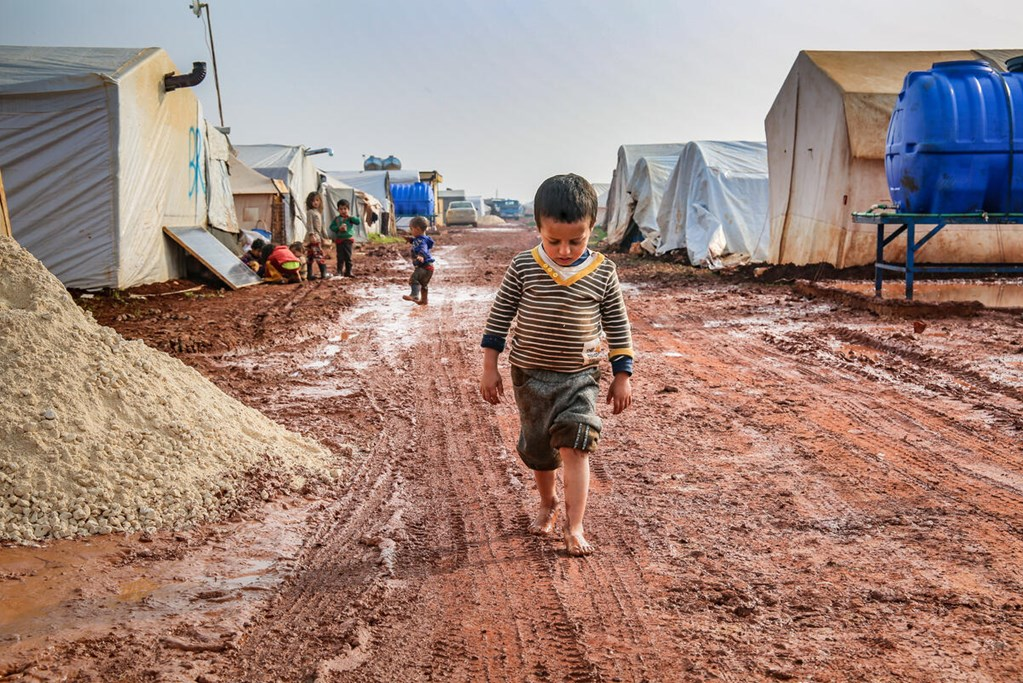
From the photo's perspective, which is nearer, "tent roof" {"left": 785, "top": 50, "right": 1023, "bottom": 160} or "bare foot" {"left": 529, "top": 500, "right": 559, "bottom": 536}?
"bare foot" {"left": 529, "top": 500, "right": 559, "bottom": 536}

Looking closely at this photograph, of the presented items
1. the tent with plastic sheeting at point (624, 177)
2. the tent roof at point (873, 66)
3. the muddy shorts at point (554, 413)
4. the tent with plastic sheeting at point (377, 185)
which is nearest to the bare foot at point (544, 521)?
the muddy shorts at point (554, 413)

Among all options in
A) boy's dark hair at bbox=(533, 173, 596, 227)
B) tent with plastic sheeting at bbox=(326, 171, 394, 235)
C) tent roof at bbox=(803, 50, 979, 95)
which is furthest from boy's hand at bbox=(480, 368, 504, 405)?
tent with plastic sheeting at bbox=(326, 171, 394, 235)

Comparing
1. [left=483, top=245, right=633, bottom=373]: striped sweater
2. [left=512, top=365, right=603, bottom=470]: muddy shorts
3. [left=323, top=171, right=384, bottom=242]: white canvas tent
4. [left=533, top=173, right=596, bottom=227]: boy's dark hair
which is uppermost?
[left=323, top=171, right=384, bottom=242]: white canvas tent

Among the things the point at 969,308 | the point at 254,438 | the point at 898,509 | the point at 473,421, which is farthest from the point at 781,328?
the point at 254,438

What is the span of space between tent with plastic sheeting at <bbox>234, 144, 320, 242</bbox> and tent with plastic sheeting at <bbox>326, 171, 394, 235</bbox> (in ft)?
38.5

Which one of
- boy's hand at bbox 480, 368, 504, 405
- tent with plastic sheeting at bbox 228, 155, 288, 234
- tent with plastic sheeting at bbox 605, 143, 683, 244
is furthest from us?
tent with plastic sheeting at bbox 605, 143, 683, 244

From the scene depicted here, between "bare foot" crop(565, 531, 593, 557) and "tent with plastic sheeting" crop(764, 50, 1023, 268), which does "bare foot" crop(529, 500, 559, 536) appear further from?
"tent with plastic sheeting" crop(764, 50, 1023, 268)

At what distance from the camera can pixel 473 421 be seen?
5.87m

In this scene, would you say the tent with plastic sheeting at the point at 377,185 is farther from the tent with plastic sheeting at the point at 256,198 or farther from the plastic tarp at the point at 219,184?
the plastic tarp at the point at 219,184

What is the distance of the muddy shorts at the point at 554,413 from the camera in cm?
350

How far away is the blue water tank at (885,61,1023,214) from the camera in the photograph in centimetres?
1050

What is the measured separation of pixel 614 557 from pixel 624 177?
26524 mm

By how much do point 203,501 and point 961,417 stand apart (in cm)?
434

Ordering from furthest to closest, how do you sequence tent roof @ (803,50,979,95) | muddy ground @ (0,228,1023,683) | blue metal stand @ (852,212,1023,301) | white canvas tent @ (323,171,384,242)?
1. white canvas tent @ (323,171,384,242)
2. tent roof @ (803,50,979,95)
3. blue metal stand @ (852,212,1023,301)
4. muddy ground @ (0,228,1023,683)
